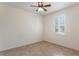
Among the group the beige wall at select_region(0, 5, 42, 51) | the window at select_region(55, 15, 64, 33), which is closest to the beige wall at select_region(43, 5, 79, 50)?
the window at select_region(55, 15, 64, 33)

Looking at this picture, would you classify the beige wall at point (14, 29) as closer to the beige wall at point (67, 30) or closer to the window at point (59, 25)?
the beige wall at point (67, 30)

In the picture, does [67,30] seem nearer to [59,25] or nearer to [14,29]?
[59,25]

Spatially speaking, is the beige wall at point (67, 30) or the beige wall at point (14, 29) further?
the beige wall at point (14, 29)

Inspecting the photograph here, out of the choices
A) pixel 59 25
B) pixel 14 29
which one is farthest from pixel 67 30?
pixel 14 29

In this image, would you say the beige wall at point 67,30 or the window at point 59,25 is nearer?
the window at point 59,25

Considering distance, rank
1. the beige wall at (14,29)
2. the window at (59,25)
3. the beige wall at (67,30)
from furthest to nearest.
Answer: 1. the beige wall at (14,29)
2. the beige wall at (67,30)
3. the window at (59,25)

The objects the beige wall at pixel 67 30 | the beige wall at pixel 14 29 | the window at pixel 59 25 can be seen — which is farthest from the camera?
the beige wall at pixel 14 29

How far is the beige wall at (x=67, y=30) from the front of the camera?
2.03 metres

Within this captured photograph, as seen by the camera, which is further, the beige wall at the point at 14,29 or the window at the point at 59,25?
the beige wall at the point at 14,29

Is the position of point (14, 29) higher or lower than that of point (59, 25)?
lower

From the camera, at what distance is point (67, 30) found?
87.6 inches

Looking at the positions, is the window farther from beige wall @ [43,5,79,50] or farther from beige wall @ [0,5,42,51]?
beige wall @ [0,5,42,51]

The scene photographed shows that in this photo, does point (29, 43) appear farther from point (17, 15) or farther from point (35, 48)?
point (17, 15)

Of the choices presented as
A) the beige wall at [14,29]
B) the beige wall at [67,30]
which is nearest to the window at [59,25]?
the beige wall at [67,30]
